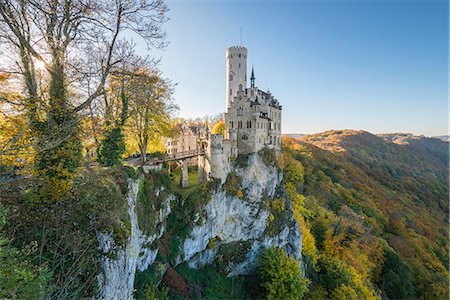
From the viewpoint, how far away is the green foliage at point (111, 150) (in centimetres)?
1659

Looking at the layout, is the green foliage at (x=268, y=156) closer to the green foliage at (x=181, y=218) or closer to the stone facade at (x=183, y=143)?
the green foliage at (x=181, y=218)

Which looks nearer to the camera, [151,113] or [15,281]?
[15,281]

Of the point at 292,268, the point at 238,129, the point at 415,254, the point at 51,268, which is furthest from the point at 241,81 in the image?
the point at 415,254

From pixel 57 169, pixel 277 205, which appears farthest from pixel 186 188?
pixel 57 169

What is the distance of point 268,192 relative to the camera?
3278 cm

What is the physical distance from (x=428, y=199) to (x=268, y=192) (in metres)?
80.7

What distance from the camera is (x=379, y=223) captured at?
176 feet

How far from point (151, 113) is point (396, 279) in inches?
1818

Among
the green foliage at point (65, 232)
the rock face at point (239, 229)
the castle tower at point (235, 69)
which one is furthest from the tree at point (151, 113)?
the castle tower at point (235, 69)

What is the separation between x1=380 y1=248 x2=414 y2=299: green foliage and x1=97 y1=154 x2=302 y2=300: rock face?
1833cm

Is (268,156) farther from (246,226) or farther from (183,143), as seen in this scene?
(183,143)

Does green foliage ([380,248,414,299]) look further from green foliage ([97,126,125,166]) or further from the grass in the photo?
green foliage ([97,126,125,166])

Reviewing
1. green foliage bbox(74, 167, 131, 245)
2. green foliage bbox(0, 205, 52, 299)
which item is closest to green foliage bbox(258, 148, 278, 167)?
green foliage bbox(74, 167, 131, 245)

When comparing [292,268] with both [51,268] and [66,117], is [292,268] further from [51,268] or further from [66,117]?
→ [66,117]
